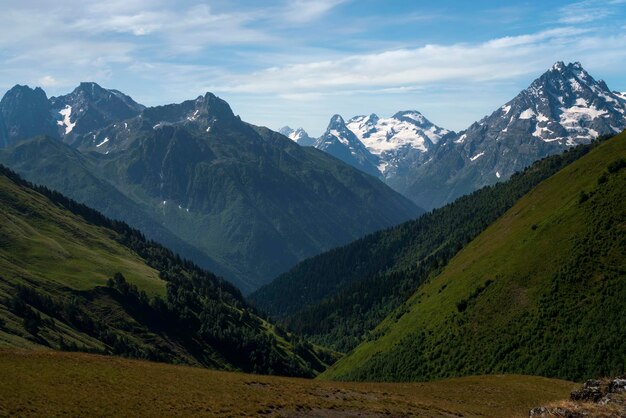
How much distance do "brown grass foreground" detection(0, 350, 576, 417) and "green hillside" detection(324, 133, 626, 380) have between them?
2014 centimetres

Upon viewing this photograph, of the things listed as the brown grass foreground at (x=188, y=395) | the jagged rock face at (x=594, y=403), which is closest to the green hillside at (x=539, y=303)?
the brown grass foreground at (x=188, y=395)

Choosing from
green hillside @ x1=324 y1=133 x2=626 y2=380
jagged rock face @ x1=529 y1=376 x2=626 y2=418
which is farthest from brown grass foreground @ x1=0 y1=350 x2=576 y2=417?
green hillside @ x1=324 y1=133 x2=626 y2=380

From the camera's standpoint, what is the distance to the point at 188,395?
161 feet

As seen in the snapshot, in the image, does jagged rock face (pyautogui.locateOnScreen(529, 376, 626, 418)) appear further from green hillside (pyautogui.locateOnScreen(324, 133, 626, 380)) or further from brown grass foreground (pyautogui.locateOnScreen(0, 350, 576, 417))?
green hillside (pyautogui.locateOnScreen(324, 133, 626, 380))

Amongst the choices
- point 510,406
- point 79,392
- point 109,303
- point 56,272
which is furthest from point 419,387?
point 56,272

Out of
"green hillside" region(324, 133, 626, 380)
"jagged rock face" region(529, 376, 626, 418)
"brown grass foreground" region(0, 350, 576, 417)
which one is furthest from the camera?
"green hillside" region(324, 133, 626, 380)

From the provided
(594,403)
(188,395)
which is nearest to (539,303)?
(594,403)

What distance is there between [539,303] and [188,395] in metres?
69.1

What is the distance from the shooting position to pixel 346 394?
5828cm

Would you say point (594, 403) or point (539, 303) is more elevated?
point (594, 403)

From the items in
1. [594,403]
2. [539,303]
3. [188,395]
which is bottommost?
[188,395]

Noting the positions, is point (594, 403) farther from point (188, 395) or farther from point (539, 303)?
point (539, 303)

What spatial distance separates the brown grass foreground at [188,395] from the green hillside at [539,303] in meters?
20.1

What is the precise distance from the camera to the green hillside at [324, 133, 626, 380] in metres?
84.4
